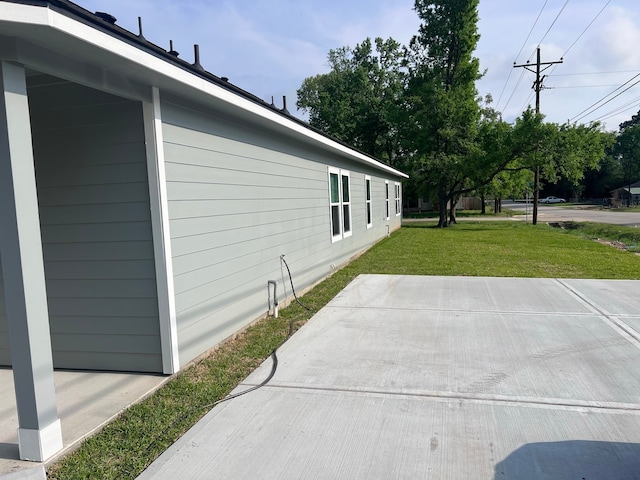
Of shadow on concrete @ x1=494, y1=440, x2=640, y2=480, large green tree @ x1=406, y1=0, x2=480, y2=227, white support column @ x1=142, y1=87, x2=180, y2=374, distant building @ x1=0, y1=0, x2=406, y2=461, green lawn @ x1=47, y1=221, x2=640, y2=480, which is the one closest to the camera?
shadow on concrete @ x1=494, y1=440, x2=640, y2=480

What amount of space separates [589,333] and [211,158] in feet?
13.9

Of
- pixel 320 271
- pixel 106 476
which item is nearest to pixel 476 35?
pixel 320 271

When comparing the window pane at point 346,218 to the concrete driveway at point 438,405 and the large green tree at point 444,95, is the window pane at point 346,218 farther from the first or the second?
the large green tree at point 444,95

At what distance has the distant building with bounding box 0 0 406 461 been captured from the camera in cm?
229

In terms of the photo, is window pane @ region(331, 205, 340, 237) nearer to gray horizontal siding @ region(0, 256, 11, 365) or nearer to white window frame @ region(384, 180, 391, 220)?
gray horizontal siding @ region(0, 256, 11, 365)

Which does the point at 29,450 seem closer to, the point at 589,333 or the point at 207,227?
the point at 207,227

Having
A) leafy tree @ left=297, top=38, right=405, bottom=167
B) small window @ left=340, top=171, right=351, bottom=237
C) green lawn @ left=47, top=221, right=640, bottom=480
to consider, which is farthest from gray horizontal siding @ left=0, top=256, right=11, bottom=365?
leafy tree @ left=297, top=38, right=405, bottom=167

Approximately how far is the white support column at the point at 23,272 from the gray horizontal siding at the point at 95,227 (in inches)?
43.0

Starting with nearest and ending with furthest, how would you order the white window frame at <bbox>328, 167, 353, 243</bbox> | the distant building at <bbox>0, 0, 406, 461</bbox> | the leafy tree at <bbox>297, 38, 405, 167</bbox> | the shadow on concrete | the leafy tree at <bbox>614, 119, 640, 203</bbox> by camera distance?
the shadow on concrete, the distant building at <bbox>0, 0, 406, 461</bbox>, the white window frame at <bbox>328, 167, 353, 243</bbox>, the leafy tree at <bbox>297, 38, 405, 167</bbox>, the leafy tree at <bbox>614, 119, 640, 203</bbox>

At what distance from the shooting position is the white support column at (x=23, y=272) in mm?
2225

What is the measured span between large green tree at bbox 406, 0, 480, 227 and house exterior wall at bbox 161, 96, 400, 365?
1538 centimetres

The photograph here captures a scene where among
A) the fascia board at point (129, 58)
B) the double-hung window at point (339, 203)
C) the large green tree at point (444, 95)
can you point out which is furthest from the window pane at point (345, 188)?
the large green tree at point (444, 95)

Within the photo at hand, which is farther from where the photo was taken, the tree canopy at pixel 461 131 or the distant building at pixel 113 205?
the tree canopy at pixel 461 131

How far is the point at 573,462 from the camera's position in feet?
7.48
